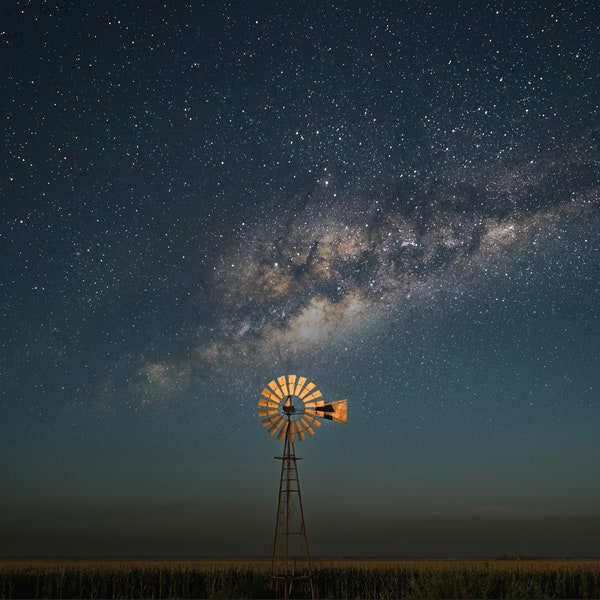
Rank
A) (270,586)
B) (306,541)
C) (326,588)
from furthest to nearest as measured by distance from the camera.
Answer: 1. (326,588)
2. (270,586)
3. (306,541)

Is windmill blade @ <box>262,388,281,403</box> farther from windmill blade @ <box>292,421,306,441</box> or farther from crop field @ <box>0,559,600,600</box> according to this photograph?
crop field @ <box>0,559,600,600</box>

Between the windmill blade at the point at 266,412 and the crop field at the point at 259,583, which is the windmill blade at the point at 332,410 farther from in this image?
the crop field at the point at 259,583

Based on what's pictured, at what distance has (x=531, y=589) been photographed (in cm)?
2408

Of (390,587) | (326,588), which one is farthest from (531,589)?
(326,588)

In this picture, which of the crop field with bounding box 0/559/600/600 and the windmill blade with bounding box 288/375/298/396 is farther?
the crop field with bounding box 0/559/600/600

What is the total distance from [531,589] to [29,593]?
17.4 m

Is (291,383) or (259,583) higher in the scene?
(291,383)

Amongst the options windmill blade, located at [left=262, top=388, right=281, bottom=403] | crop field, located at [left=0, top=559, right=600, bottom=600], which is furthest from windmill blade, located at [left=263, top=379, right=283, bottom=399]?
crop field, located at [left=0, top=559, right=600, bottom=600]

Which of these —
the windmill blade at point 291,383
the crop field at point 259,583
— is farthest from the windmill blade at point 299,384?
the crop field at point 259,583

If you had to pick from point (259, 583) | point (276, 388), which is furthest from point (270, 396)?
point (259, 583)

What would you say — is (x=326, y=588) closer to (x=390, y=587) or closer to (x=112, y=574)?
(x=390, y=587)

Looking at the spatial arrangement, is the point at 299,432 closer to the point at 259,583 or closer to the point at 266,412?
the point at 266,412

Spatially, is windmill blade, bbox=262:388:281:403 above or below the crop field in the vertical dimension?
above

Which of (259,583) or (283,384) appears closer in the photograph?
(283,384)
